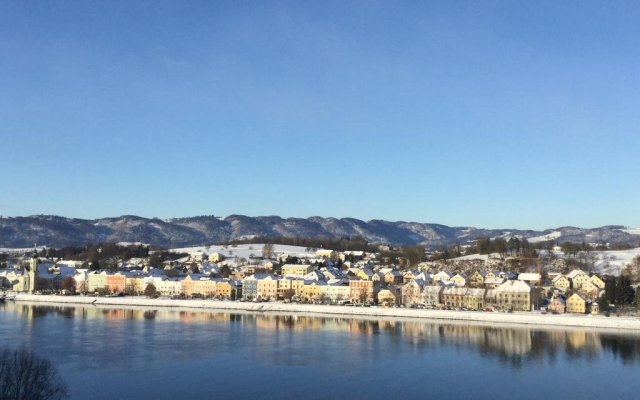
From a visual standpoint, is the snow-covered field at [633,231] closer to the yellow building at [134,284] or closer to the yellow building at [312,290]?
the yellow building at [312,290]

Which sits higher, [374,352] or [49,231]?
[49,231]

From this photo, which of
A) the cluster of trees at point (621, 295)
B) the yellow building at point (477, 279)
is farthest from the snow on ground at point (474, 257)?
the cluster of trees at point (621, 295)

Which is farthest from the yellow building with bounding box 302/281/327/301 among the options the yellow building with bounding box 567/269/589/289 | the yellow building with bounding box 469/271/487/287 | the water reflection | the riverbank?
the yellow building with bounding box 567/269/589/289

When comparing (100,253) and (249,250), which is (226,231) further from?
(100,253)

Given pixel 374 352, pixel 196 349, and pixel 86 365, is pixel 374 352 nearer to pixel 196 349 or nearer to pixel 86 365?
pixel 196 349

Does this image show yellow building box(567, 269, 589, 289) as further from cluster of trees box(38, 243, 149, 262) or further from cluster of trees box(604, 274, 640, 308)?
cluster of trees box(38, 243, 149, 262)

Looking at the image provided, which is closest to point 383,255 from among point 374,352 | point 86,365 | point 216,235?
point 374,352
